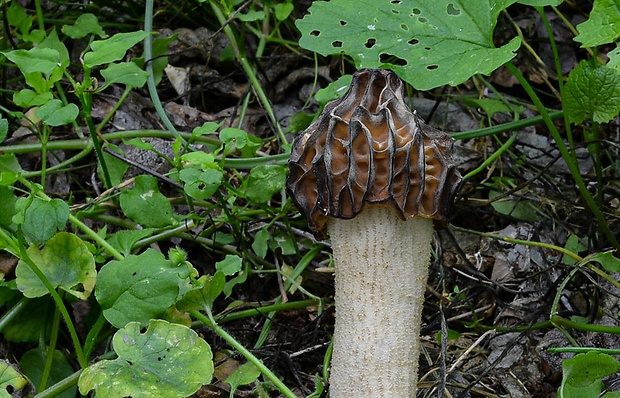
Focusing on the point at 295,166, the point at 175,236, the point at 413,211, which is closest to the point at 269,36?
the point at 175,236

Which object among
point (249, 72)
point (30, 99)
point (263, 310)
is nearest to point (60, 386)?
point (263, 310)

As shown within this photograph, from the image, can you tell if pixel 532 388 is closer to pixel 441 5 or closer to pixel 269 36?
pixel 441 5

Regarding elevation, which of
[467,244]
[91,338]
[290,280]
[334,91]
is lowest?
[467,244]

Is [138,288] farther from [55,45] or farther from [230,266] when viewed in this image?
[55,45]

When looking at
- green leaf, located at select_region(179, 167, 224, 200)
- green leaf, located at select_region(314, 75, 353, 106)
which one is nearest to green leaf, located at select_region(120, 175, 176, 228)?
green leaf, located at select_region(179, 167, 224, 200)

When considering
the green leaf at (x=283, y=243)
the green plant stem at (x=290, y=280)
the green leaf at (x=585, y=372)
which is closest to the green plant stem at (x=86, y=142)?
the green leaf at (x=283, y=243)
